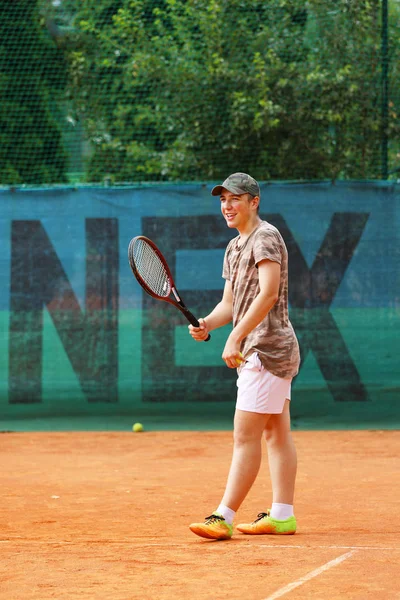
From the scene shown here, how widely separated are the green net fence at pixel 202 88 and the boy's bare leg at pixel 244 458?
642cm

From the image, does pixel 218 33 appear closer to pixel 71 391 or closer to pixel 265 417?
pixel 71 391

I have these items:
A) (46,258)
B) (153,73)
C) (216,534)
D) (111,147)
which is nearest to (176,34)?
(153,73)

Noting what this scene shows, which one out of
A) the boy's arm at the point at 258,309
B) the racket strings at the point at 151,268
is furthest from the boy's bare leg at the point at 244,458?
the racket strings at the point at 151,268

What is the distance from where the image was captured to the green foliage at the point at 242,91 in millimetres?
11977

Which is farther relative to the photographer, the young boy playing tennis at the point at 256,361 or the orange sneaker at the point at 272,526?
the orange sneaker at the point at 272,526

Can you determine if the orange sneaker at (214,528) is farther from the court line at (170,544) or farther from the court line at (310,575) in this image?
the court line at (310,575)

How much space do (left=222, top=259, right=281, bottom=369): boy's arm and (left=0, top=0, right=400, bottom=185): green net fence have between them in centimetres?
631

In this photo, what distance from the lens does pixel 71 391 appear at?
8562 mm

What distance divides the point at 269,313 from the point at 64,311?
4626 mm

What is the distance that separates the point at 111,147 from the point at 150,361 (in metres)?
6.27

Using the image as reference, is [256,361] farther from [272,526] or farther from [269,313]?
[272,526]

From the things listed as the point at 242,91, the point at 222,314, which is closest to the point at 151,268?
the point at 222,314

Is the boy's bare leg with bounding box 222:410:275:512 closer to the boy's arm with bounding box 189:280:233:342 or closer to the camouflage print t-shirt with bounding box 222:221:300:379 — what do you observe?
the camouflage print t-shirt with bounding box 222:221:300:379

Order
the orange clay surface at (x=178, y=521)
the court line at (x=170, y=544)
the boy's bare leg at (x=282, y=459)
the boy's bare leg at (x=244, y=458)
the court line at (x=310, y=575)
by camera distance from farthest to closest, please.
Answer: the boy's bare leg at (x=282, y=459), the boy's bare leg at (x=244, y=458), the court line at (x=170, y=544), the orange clay surface at (x=178, y=521), the court line at (x=310, y=575)
